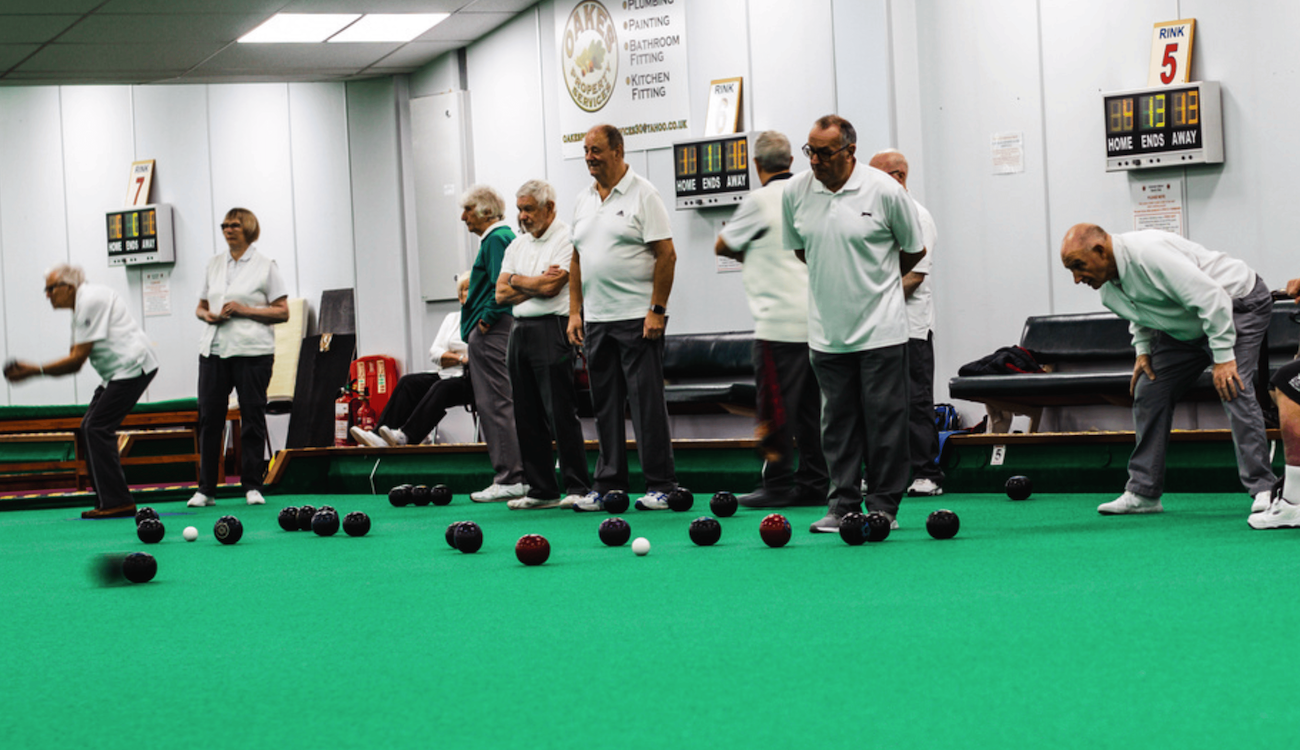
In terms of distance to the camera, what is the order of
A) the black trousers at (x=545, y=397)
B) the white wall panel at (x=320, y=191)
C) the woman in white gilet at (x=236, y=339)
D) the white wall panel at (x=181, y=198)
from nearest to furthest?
the black trousers at (x=545, y=397) → the woman in white gilet at (x=236, y=339) → the white wall panel at (x=320, y=191) → the white wall panel at (x=181, y=198)

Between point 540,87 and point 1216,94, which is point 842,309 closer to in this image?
point 1216,94

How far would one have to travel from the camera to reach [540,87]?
1066 cm

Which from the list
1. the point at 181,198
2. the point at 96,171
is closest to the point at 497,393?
the point at 181,198

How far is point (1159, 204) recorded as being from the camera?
25.5 ft

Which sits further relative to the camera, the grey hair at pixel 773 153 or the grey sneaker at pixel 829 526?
the grey hair at pixel 773 153

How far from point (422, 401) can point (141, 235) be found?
495 centimetres

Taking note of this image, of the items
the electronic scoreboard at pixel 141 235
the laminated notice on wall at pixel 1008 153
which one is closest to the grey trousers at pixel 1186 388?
the laminated notice on wall at pixel 1008 153

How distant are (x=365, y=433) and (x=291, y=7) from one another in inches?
108

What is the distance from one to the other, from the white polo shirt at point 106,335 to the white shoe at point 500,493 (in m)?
1.70

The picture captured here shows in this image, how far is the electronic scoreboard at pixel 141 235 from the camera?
12953 mm

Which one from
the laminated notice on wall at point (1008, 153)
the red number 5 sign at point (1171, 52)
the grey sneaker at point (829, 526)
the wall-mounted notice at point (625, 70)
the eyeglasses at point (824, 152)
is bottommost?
the grey sneaker at point (829, 526)

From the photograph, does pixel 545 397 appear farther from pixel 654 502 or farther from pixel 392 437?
pixel 392 437

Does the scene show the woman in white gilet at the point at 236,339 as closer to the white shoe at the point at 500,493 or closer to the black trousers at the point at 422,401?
the white shoe at the point at 500,493

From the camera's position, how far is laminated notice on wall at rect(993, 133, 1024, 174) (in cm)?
830
